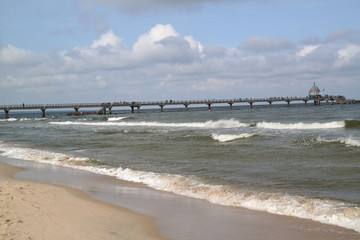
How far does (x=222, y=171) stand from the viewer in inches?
464

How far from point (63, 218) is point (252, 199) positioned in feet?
12.5

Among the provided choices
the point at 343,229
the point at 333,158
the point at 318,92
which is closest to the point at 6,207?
the point at 343,229

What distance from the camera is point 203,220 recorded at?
21.8 ft

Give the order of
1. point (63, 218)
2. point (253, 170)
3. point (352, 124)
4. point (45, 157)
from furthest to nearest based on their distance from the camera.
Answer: point (352, 124), point (45, 157), point (253, 170), point (63, 218)

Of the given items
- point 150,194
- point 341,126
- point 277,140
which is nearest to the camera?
point 150,194

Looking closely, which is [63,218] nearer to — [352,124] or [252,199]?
[252,199]

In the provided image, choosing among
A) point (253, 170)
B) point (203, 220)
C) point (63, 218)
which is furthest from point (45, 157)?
point (203, 220)

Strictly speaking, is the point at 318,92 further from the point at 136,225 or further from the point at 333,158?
the point at 136,225

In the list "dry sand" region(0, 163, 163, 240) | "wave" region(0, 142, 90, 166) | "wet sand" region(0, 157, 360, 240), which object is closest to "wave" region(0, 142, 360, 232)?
"wet sand" region(0, 157, 360, 240)

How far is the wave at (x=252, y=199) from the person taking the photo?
21.7 feet

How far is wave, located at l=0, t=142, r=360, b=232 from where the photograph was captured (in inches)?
261

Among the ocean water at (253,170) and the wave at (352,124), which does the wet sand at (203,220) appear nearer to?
the ocean water at (253,170)

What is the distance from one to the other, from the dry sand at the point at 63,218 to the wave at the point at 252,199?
2.09 meters

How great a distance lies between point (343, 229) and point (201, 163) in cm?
794
